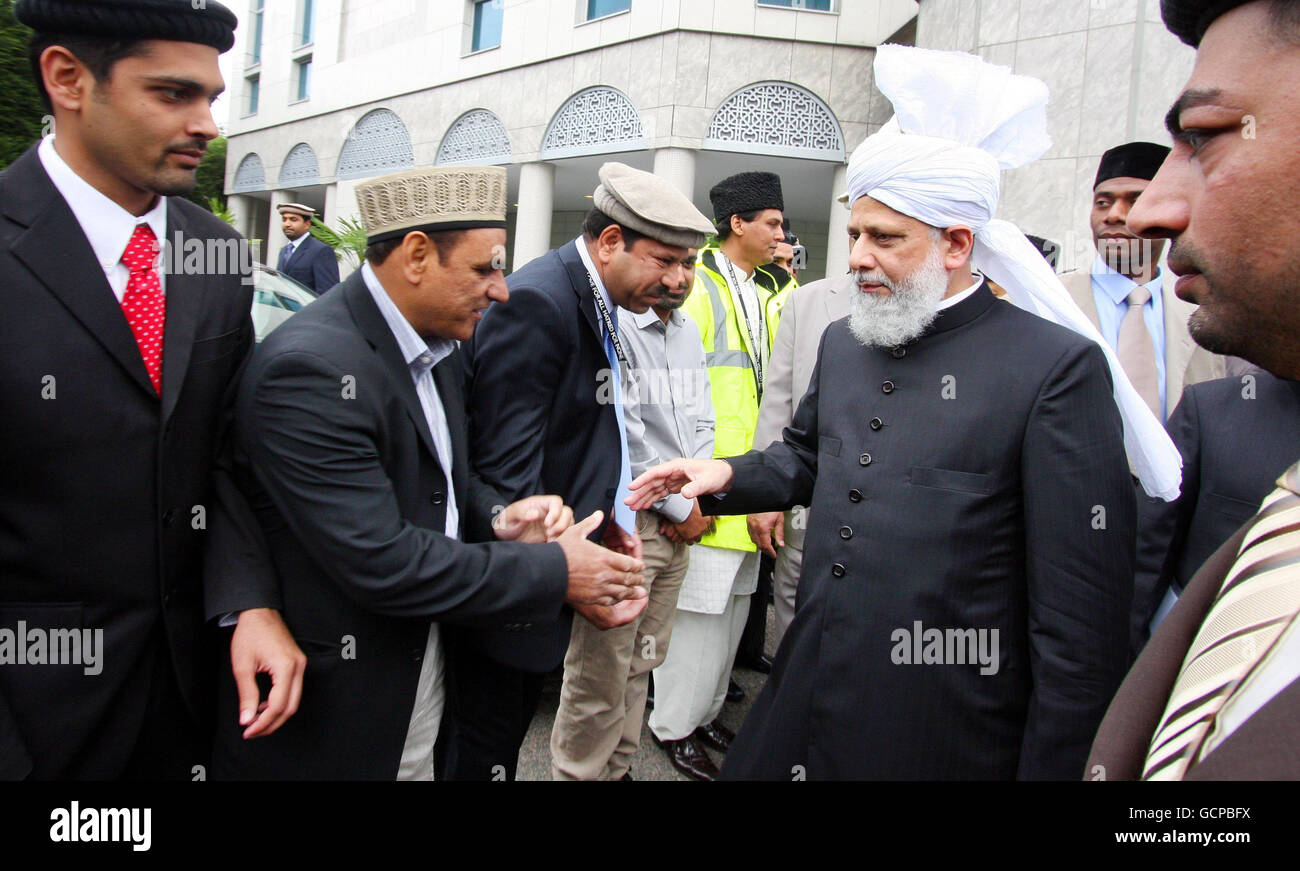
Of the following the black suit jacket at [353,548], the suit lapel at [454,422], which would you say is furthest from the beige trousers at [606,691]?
the black suit jacket at [353,548]

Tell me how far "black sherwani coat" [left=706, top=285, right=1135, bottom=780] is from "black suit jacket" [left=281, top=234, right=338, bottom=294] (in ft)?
24.5

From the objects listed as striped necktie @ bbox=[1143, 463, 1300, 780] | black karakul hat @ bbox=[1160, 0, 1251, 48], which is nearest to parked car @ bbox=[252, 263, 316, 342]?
black karakul hat @ bbox=[1160, 0, 1251, 48]

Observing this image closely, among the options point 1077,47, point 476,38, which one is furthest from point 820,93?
point 476,38

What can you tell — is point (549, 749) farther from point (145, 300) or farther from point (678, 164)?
point (678, 164)

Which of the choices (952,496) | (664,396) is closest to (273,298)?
(664,396)

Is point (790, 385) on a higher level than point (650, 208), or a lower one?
lower

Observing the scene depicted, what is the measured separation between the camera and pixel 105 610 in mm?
1564

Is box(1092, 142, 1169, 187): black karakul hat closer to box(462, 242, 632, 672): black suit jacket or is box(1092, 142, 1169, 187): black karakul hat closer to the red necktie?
box(462, 242, 632, 672): black suit jacket

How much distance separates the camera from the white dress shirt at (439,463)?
6.31ft

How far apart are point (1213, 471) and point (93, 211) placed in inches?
113

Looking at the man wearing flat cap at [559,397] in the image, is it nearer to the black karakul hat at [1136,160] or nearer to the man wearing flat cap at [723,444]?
the man wearing flat cap at [723,444]

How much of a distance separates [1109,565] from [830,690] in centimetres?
68

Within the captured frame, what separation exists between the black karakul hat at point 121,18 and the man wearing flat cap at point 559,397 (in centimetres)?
99

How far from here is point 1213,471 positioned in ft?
7.42
